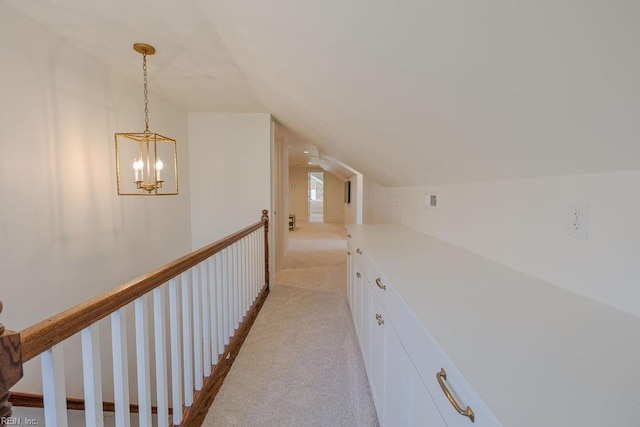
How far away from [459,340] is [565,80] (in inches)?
26.8

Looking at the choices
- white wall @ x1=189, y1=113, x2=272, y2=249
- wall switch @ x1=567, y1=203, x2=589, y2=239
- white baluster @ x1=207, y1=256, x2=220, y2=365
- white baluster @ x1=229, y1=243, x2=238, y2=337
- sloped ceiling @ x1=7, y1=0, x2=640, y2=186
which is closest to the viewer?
sloped ceiling @ x1=7, y1=0, x2=640, y2=186

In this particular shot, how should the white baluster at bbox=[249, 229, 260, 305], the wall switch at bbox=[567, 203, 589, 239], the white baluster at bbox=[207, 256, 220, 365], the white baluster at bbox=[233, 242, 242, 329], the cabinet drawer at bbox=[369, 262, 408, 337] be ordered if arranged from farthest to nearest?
1. the white baluster at bbox=[249, 229, 260, 305]
2. the white baluster at bbox=[233, 242, 242, 329]
3. the white baluster at bbox=[207, 256, 220, 365]
4. the cabinet drawer at bbox=[369, 262, 408, 337]
5. the wall switch at bbox=[567, 203, 589, 239]

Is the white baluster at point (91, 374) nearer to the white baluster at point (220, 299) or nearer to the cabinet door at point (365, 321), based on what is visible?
the white baluster at point (220, 299)

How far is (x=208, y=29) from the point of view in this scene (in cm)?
195

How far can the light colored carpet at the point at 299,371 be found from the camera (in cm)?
170

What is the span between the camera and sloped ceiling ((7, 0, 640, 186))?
0.65 meters

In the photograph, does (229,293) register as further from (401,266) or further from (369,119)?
(369,119)

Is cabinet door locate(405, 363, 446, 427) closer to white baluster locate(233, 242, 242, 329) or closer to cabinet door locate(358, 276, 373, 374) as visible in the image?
cabinet door locate(358, 276, 373, 374)

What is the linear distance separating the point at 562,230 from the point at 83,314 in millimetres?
1591

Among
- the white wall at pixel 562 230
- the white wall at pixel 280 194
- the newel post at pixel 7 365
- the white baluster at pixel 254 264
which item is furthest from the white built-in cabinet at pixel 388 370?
the white wall at pixel 280 194

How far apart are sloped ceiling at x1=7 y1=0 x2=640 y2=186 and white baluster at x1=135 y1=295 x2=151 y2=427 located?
4.32 ft

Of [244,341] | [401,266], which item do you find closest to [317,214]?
[244,341]

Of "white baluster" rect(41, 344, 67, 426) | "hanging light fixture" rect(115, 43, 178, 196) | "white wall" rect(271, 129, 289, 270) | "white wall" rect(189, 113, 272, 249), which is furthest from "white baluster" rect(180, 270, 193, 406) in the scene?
"white wall" rect(271, 129, 289, 270)

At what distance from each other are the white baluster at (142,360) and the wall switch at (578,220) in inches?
62.7
